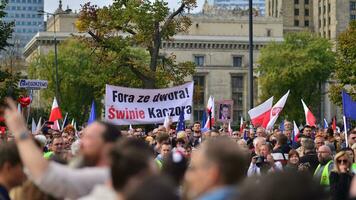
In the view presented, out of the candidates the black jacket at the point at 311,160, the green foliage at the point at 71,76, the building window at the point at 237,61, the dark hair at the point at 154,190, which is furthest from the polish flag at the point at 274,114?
the building window at the point at 237,61

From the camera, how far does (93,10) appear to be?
126 feet

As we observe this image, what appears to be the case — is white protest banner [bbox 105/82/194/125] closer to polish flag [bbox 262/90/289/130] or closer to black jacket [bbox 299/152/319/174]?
polish flag [bbox 262/90/289/130]

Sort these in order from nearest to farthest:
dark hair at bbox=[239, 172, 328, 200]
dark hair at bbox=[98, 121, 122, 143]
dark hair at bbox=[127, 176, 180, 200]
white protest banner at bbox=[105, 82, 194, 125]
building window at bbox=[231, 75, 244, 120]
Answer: dark hair at bbox=[239, 172, 328, 200]
dark hair at bbox=[127, 176, 180, 200]
dark hair at bbox=[98, 121, 122, 143]
white protest banner at bbox=[105, 82, 194, 125]
building window at bbox=[231, 75, 244, 120]

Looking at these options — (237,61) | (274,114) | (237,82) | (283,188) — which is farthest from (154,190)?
(237,82)

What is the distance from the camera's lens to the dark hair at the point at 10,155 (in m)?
7.12

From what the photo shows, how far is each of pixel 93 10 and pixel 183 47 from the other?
74.1 meters

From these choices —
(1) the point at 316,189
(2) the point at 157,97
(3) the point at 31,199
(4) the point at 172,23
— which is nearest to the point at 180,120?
(2) the point at 157,97

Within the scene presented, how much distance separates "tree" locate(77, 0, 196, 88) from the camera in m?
37.2

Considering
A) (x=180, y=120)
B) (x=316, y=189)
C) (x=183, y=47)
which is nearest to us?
(x=316, y=189)

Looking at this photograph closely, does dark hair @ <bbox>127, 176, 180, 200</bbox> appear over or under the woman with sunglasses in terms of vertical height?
over

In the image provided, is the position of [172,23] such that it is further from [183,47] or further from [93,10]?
[183,47]

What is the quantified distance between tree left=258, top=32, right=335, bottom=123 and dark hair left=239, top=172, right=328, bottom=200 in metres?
87.0

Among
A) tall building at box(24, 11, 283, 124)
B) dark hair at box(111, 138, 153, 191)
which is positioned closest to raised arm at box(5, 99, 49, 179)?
dark hair at box(111, 138, 153, 191)

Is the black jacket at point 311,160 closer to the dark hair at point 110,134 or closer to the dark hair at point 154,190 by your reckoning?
the dark hair at point 110,134
